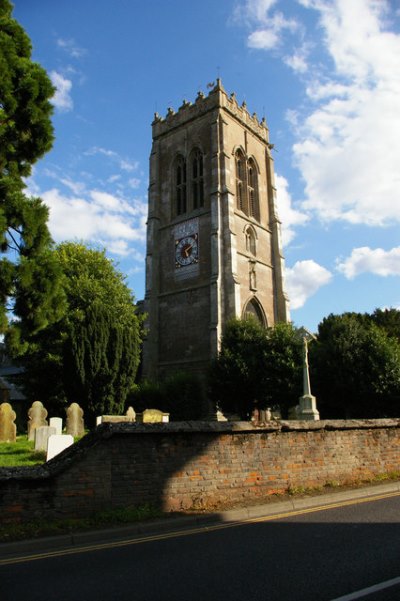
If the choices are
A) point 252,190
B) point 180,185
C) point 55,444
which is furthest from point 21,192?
point 252,190

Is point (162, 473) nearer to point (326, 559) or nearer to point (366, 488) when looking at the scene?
point (326, 559)

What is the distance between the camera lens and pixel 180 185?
3997 cm

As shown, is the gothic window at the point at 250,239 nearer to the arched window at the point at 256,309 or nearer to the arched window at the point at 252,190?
the arched window at the point at 252,190

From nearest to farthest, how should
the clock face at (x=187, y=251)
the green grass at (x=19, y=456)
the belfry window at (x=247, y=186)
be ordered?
the green grass at (x=19, y=456), the clock face at (x=187, y=251), the belfry window at (x=247, y=186)

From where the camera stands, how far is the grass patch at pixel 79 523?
5.99 meters

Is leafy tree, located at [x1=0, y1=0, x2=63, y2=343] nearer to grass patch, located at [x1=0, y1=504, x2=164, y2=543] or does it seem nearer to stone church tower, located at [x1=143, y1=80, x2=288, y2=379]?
grass patch, located at [x1=0, y1=504, x2=164, y2=543]

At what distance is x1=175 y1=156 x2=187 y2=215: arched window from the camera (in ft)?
129

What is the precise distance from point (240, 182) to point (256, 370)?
19.0 meters

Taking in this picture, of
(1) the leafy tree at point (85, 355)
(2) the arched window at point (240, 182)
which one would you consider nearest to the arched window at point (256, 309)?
(2) the arched window at point (240, 182)

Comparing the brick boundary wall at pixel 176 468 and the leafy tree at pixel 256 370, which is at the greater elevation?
the leafy tree at pixel 256 370

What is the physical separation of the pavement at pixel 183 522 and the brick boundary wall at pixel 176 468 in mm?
430

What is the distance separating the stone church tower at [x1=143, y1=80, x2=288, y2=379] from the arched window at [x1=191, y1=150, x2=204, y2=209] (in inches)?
3.3

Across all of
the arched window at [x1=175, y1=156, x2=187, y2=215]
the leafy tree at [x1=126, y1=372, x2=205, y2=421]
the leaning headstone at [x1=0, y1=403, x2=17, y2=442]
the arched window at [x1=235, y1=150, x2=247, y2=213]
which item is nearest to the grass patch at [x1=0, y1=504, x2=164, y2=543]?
the leaning headstone at [x1=0, y1=403, x2=17, y2=442]

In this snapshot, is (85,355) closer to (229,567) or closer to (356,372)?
(356,372)
